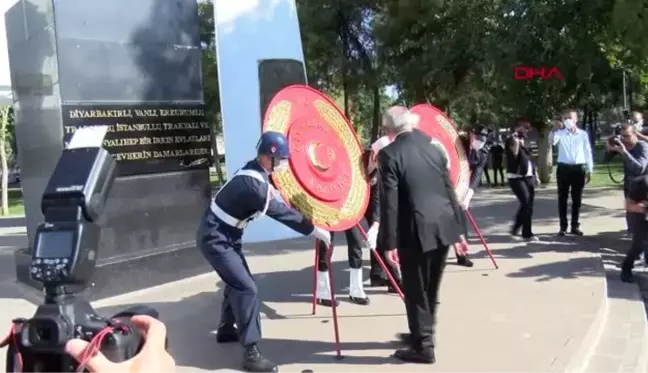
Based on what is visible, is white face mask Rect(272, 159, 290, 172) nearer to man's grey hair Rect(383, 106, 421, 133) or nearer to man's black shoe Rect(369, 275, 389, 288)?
man's grey hair Rect(383, 106, 421, 133)

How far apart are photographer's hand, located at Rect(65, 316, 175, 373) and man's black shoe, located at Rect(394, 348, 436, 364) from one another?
2898mm

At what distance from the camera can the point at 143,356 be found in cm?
168

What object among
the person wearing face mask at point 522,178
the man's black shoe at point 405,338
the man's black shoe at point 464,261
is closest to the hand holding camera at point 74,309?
the man's black shoe at point 405,338

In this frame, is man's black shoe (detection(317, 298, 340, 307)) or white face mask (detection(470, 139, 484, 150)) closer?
man's black shoe (detection(317, 298, 340, 307))

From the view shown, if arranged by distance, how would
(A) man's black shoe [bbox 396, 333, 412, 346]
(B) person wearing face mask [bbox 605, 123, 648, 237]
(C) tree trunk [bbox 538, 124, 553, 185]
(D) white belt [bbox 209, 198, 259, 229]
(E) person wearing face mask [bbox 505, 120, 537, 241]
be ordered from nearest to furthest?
1. (D) white belt [bbox 209, 198, 259, 229]
2. (A) man's black shoe [bbox 396, 333, 412, 346]
3. (B) person wearing face mask [bbox 605, 123, 648, 237]
4. (E) person wearing face mask [bbox 505, 120, 537, 241]
5. (C) tree trunk [bbox 538, 124, 553, 185]

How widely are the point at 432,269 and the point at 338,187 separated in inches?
38.3

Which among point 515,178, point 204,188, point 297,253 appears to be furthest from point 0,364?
point 515,178

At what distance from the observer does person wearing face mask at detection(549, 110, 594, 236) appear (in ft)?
29.9

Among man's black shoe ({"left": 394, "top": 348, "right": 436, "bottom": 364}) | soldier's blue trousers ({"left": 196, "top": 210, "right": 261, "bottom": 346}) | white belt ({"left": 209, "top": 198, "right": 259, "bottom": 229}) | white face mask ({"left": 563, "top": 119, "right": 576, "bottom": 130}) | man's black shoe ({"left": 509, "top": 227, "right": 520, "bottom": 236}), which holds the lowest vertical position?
man's black shoe ({"left": 509, "top": 227, "right": 520, "bottom": 236})

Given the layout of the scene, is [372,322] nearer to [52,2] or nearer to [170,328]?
[170,328]

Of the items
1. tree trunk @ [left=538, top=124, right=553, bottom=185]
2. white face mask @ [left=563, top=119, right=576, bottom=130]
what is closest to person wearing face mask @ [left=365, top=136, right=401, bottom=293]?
white face mask @ [left=563, top=119, right=576, bottom=130]

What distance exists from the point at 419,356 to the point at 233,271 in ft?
4.66

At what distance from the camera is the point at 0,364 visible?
4.58 meters

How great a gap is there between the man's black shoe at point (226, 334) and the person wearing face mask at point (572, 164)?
5921 mm
